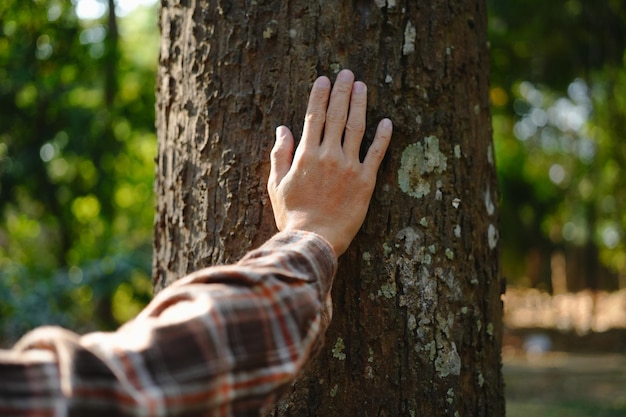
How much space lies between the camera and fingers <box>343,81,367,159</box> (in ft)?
5.16

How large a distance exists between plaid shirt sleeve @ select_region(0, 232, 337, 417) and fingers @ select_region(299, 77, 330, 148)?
425 millimetres

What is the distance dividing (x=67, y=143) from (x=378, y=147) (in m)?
6.55

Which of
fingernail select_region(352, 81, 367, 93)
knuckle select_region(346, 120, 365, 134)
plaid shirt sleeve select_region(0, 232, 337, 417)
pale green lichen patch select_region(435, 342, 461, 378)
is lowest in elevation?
pale green lichen patch select_region(435, 342, 461, 378)

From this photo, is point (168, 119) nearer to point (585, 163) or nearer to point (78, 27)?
point (78, 27)

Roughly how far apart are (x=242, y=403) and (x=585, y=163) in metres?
16.2

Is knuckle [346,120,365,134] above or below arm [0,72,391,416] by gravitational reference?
above

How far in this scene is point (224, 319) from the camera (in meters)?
1.03

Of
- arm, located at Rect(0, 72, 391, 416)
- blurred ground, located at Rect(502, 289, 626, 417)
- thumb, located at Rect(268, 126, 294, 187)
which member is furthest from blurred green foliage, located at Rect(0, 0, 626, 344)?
arm, located at Rect(0, 72, 391, 416)

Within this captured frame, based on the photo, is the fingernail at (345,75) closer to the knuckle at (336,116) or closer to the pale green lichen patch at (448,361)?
the knuckle at (336,116)

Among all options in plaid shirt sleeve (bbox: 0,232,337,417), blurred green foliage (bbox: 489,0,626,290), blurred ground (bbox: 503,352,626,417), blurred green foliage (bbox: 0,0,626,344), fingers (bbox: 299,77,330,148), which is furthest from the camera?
blurred green foliage (bbox: 489,0,626,290)

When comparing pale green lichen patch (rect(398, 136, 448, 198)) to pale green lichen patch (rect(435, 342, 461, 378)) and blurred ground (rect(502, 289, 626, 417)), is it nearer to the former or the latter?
pale green lichen patch (rect(435, 342, 461, 378))

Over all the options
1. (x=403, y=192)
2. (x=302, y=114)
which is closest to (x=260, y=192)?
(x=302, y=114)

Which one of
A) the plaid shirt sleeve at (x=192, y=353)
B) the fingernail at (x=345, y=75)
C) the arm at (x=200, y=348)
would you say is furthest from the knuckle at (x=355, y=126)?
the plaid shirt sleeve at (x=192, y=353)

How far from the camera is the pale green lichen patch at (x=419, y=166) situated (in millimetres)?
1671
